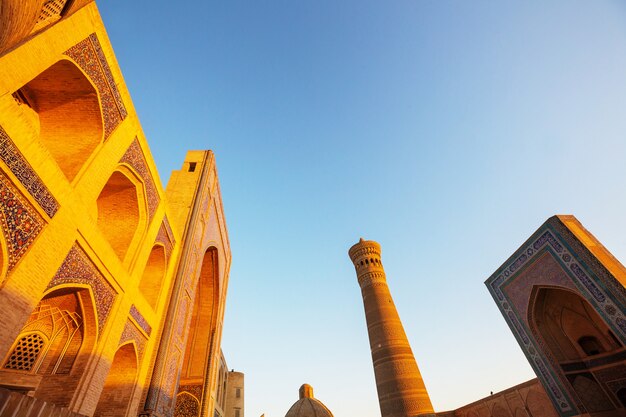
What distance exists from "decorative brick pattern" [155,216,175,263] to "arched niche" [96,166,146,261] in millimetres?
751

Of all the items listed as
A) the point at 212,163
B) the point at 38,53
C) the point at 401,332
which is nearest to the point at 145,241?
the point at 38,53

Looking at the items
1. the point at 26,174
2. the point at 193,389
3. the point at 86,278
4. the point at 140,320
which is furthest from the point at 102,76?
the point at 193,389

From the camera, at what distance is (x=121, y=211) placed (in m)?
5.35

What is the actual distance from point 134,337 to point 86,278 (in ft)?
5.60

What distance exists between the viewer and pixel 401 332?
17.2 m

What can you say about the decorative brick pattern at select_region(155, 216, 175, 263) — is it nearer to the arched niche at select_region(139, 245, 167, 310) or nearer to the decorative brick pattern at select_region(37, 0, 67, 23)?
the arched niche at select_region(139, 245, 167, 310)

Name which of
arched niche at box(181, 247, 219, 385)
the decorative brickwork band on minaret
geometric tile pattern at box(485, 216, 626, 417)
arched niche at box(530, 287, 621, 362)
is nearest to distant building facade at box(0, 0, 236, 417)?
arched niche at box(181, 247, 219, 385)

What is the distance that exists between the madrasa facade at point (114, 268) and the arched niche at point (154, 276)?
2 cm

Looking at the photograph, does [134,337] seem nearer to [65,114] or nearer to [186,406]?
[65,114]

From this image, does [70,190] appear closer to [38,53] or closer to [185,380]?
[38,53]

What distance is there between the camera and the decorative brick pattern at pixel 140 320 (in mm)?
5105

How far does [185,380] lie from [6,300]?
23.2ft

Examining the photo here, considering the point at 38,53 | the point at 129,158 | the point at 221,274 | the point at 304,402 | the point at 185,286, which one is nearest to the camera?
the point at 38,53

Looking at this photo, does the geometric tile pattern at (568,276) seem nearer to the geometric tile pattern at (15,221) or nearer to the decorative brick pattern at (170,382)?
the decorative brick pattern at (170,382)
